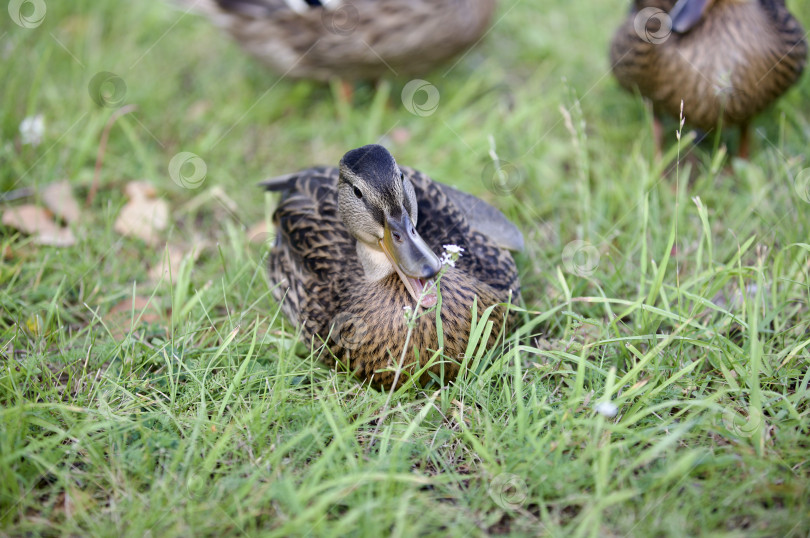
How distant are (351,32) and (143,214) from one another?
160 cm

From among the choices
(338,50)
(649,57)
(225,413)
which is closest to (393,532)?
(225,413)

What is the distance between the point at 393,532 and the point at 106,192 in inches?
102

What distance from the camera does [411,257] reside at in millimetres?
2119

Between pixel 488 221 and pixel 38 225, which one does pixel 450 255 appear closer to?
pixel 488 221

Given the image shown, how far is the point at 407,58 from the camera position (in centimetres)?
410

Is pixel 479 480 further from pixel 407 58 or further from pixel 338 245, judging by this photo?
pixel 407 58

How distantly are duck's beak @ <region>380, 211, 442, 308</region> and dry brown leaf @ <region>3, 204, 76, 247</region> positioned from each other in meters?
1.69

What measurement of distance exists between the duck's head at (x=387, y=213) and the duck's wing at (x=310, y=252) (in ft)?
0.87

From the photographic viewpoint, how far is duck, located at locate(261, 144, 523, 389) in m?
2.18

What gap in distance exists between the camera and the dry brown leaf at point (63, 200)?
3301 mm

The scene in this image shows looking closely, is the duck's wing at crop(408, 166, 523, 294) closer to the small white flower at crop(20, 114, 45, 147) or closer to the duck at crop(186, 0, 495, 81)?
the duck at crop(186, 0, 495, 81)

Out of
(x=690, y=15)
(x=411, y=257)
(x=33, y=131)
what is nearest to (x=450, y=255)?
(x=411, y=257)

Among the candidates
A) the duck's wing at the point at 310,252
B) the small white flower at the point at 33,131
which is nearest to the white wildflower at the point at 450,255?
the duck's wing at the point at 310,252

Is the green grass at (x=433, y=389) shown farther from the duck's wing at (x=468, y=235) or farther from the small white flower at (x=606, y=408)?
the duck's wing at (x=468, y=235)
